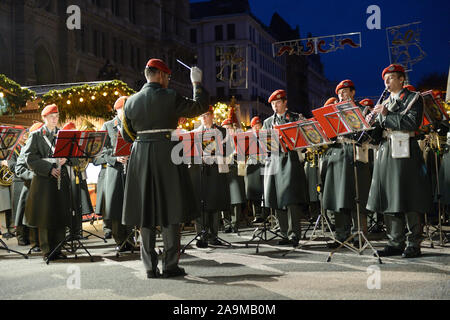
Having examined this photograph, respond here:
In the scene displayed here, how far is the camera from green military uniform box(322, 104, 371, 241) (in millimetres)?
8555

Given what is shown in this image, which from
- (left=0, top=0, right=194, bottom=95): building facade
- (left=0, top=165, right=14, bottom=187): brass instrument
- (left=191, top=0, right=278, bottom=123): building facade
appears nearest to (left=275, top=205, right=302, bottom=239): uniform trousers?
(left=0, top=165, right=14, bottom=187): brass instrument

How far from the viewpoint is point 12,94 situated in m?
14.3

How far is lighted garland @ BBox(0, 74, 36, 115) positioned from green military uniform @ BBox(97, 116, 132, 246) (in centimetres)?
609

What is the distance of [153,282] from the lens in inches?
236

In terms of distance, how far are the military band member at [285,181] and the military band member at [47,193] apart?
3.32 m

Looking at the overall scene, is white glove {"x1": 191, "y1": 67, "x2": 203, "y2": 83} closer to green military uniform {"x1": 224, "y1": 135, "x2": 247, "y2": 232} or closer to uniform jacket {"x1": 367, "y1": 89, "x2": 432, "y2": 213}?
uniform jacket {"x1": 367, "y1": 89, "x2": 432, "y2": 213}

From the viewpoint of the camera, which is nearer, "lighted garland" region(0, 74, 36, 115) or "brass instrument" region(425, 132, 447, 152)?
"brass instrument" region(425, 132, 447, 152)

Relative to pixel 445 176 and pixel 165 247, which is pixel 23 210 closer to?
pixel 165 247

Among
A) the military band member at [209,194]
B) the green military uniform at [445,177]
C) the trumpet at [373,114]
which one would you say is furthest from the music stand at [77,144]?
the green military uniform at [445,177]

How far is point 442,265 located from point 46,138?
234 inches

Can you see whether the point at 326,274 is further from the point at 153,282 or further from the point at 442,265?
the point at 153,282

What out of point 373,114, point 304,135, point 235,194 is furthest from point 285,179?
point 235,194

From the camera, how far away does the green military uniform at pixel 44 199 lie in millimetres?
8266

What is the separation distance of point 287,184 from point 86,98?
1118 centimetres
